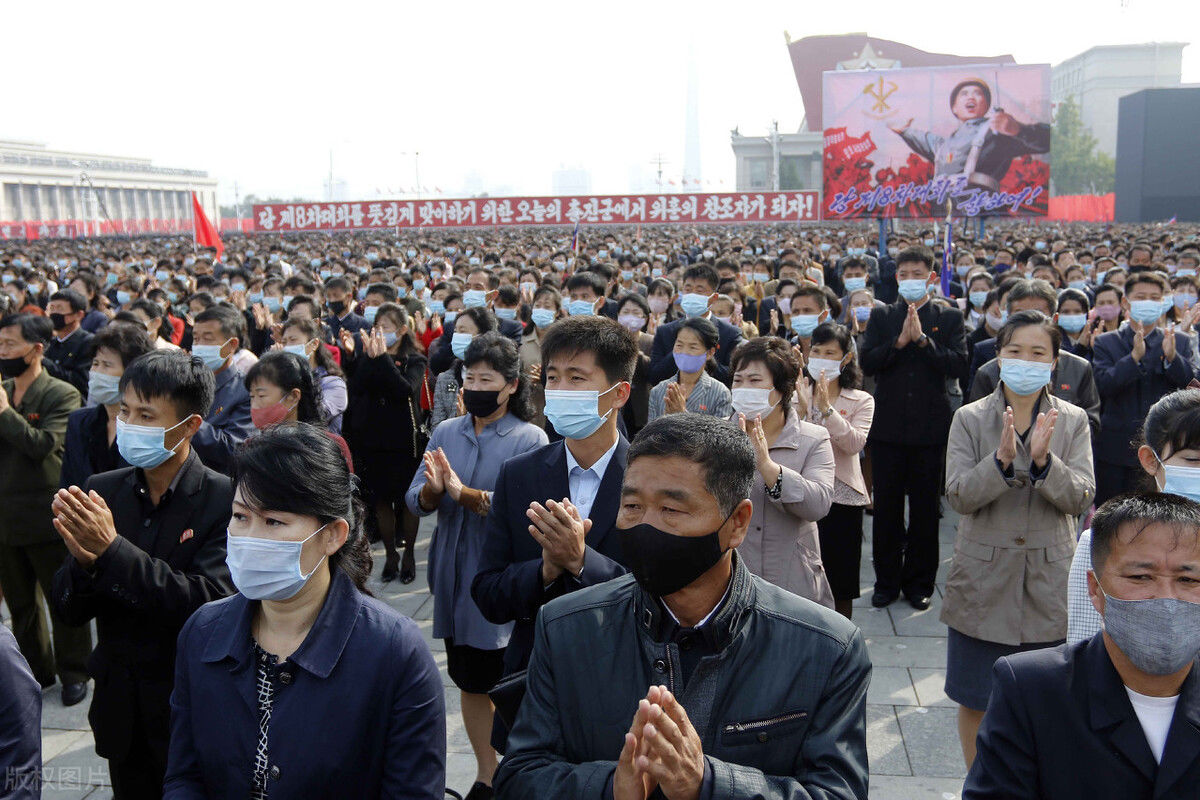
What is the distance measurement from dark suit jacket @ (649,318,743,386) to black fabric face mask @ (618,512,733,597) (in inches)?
152

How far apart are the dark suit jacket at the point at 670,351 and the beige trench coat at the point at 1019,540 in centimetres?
241

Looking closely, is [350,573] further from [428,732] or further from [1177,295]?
[1177,295]

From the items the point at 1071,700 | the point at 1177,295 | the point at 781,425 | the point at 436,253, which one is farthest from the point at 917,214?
the point at 1071,700

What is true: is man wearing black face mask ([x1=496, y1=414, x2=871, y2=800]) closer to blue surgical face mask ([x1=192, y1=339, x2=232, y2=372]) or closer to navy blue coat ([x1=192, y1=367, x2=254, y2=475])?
navy blue coat ([x1=192, y1=367, x2=254, y2=475])

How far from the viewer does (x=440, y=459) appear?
361 centimetres

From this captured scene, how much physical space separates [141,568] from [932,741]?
3.16m

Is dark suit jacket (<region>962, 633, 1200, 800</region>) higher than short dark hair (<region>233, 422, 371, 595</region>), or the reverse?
short dark hair (<region>233, 422, 371, 595</region>)

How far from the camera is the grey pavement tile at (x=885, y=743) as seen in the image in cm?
388

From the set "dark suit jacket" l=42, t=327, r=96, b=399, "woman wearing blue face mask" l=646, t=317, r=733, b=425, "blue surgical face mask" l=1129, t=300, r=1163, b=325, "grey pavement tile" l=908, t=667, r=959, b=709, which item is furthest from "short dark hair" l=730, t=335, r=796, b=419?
"dark suit jacket" l=42, t=327, r=96, b=399

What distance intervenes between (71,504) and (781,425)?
101 inches

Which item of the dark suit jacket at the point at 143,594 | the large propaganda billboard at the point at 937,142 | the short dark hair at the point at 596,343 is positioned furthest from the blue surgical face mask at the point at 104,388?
the large propaganda billboard at the point at 937,142

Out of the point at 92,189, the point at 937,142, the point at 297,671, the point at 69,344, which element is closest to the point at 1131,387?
the point at 297,671

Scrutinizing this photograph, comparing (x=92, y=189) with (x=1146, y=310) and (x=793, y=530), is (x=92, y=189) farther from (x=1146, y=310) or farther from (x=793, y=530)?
(x=793, y=530)

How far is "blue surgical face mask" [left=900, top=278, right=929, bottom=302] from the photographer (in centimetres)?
627
